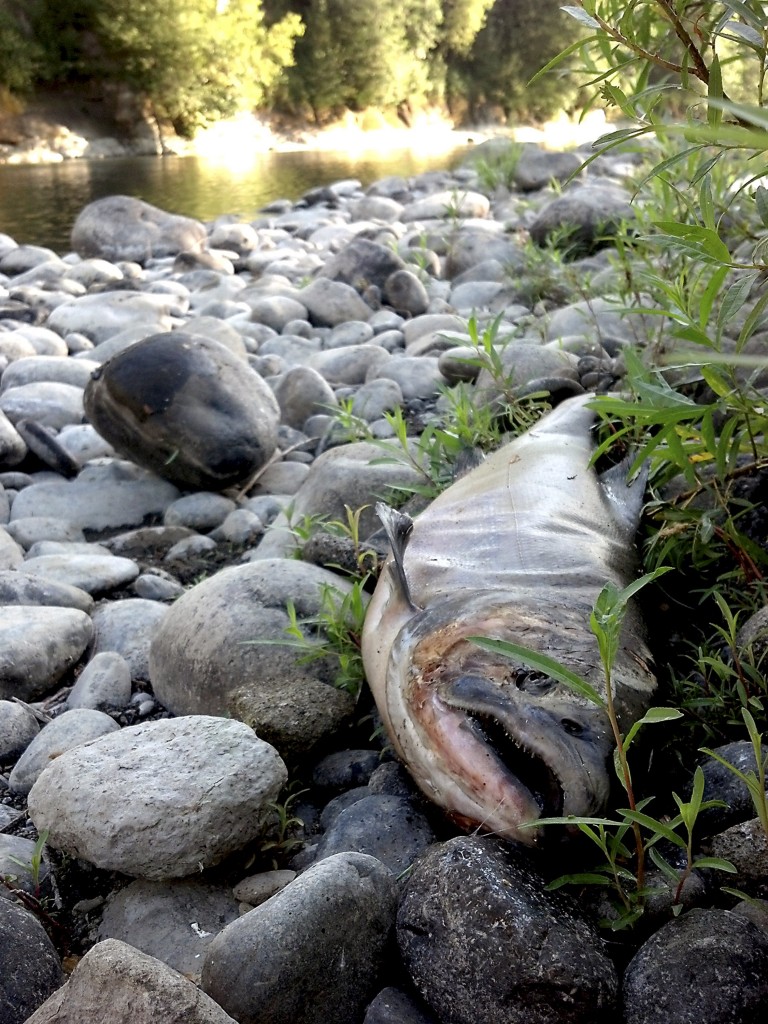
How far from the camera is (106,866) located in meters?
2.05

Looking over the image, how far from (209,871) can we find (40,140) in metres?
27.6

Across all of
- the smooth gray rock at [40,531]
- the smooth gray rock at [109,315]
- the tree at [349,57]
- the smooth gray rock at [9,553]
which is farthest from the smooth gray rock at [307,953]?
the tree at [349,57]

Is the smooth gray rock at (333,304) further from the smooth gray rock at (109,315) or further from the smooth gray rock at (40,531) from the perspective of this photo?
the smooth gray rock at (40,531)

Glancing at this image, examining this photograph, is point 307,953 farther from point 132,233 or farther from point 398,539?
point 132,233

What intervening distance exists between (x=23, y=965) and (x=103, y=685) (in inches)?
51.1

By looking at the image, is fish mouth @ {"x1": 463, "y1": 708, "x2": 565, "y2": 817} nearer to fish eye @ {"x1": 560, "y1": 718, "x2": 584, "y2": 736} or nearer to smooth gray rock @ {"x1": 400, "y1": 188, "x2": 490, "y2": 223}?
fish eye @ {"x1": 560, "y1": 718, "x2": 584, "y2": 736}

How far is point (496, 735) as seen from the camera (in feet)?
6.10

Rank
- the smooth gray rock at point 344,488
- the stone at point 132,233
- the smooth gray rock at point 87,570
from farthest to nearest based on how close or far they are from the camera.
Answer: the stone at point 132,233, the smooth gray rock at point 87,570, the smooth gray rock at point 344,488

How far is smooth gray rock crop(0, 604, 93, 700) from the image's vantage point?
9.92ft

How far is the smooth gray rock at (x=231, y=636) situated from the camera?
2730 mm

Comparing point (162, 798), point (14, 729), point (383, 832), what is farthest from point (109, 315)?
point (383, 832)

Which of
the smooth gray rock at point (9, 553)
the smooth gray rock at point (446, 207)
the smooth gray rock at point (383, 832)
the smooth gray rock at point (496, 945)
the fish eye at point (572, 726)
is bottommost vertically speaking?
the smooth gray rock at point (9, 553)

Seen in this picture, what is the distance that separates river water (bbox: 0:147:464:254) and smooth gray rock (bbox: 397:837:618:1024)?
11.8 meters

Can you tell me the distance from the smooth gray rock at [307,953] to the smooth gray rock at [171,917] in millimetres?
270
